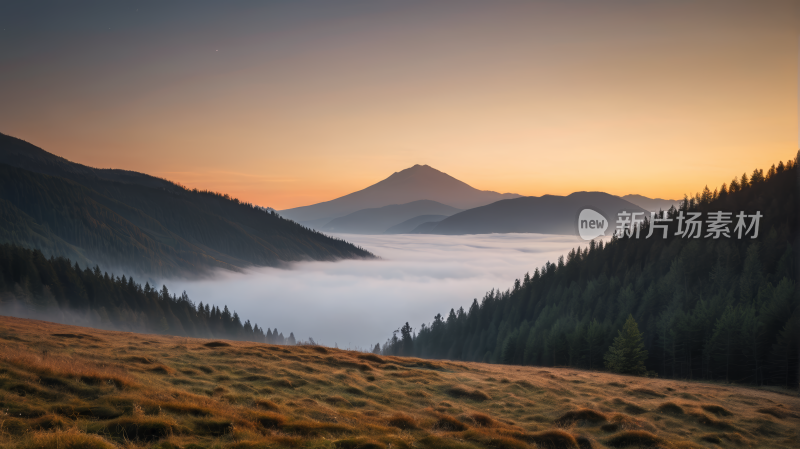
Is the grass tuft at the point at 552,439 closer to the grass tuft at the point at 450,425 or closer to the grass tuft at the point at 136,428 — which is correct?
the grass tuft at the point at 450,425

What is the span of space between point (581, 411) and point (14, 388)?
105 feet

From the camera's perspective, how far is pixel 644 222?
141625 millimetres

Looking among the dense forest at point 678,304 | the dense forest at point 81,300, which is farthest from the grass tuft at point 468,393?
the dense forest at point 81,300

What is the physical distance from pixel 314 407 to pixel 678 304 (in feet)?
333

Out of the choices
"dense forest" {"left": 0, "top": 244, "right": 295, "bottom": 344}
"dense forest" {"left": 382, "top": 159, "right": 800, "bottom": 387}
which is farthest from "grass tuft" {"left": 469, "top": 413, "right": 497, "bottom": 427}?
"dense forest" {"left": 0, "top": 244, "right": 295, "bottom": 344}

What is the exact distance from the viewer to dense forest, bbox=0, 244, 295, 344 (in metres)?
136

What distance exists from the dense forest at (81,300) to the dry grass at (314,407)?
128673 millimetres

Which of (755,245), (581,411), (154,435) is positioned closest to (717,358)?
(755,245)

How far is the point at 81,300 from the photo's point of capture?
492 ft

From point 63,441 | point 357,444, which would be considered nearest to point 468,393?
point 357,444

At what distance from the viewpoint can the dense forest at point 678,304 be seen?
6644 centimetres

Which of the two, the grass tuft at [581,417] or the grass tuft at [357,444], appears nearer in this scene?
the grass tuft at [357,444]

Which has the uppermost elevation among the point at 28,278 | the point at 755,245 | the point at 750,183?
the point at 750,183

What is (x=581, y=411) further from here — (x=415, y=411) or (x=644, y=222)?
(x=644, y=222)
